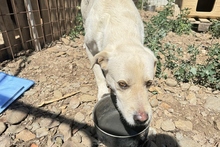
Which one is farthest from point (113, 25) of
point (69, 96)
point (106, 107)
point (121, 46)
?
point (69, 96)

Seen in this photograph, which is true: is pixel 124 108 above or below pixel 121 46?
below

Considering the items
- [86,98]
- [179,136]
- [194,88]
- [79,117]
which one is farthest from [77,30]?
[179,136]

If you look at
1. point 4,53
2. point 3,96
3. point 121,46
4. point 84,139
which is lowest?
point 84,139

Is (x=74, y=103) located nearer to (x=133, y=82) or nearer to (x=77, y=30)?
(x=133, y=82)

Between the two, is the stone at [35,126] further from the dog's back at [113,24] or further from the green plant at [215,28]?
the green plant at [215,28]

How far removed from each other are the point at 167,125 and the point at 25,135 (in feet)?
7.26

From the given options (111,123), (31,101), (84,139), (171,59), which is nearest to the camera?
(84,139)

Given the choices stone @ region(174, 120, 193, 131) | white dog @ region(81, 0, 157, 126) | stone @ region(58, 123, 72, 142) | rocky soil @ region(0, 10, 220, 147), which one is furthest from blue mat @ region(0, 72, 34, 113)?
stone @ region(174, 120, 193, 131)

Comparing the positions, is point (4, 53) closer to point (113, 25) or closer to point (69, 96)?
point (69, 96)

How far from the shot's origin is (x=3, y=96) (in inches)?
146

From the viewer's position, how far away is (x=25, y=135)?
10.1 feet

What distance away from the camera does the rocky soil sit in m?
3.07

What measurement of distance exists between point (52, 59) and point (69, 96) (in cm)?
157

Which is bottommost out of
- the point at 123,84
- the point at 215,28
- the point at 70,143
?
the point at 70,143
